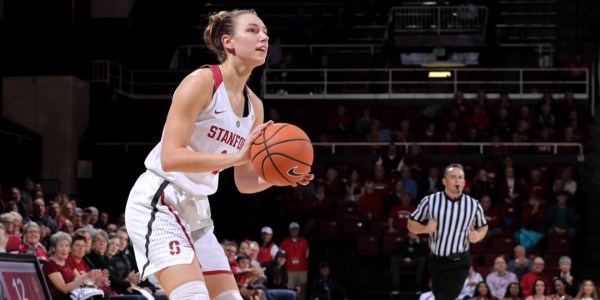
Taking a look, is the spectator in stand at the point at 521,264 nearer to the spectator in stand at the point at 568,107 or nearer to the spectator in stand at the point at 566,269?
the spectator in stand at the point at 566,269

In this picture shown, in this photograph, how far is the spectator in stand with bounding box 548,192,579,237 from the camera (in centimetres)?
1742

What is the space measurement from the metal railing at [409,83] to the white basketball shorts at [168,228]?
16803 mm

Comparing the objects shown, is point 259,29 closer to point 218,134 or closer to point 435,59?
point 218,134

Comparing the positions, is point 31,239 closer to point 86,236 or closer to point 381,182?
point 86,236

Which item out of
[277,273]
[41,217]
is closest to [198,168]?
[41,217]

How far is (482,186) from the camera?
18000 millimetres

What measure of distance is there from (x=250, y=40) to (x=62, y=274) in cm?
641

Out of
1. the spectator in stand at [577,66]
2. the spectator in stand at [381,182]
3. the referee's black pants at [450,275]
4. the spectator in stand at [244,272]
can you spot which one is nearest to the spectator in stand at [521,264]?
the spectator in stand at [381,182]

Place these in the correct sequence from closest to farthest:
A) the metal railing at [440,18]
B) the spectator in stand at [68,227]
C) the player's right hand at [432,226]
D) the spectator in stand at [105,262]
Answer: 1. the player's right hand at [432,226]
2. the spectator in stand at [105,262]
3. the spectator in stand at [68,227]
4. the metal railing at [440,18]

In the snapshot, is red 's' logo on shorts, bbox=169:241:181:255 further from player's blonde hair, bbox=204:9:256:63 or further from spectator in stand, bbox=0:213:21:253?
spectator in stand, bbox=0:213:21:253

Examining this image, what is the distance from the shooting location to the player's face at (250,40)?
505 cm

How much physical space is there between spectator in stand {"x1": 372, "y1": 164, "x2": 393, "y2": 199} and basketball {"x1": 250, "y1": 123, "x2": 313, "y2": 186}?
13.7m

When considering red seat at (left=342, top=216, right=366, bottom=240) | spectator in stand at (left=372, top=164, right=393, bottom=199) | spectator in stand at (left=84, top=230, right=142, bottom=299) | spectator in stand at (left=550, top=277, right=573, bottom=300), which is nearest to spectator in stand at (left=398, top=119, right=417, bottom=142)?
spectator in stand at (left=372, top=164, right=393, bottom=199)

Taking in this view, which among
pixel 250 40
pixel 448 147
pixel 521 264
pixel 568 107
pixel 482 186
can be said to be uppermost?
pixel 250 40
